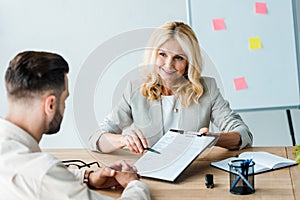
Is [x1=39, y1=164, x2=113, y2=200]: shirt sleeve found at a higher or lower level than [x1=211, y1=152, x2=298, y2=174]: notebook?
higher

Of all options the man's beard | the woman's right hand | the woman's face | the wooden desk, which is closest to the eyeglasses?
the wooden desk

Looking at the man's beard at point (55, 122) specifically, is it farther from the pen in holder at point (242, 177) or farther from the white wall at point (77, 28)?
the white wall at point (77, 28)

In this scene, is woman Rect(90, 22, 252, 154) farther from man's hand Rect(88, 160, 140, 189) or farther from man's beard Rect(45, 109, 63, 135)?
man's beard Rect(45, 109, 63, 135)

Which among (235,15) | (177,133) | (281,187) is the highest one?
(235,15)

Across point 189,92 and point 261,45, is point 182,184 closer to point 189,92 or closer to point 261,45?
point 189,92

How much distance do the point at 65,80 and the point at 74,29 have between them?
200 cm

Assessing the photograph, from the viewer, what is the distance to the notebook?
1804 millimetres

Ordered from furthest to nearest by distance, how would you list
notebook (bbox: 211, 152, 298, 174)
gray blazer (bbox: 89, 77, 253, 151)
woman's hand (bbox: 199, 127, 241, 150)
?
woman's hand (bbox: 199, 127, 241, 150) → gray blazer (bbox: 89, 77, 253, 151) → notebook (bbox: 211, 152, 298, 174)

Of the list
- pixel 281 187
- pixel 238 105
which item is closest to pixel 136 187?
pixel 281 187

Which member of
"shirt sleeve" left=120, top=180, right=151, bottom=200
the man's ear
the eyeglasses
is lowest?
"shirt sleeve" left=120, top=180, right=151, bottom=200

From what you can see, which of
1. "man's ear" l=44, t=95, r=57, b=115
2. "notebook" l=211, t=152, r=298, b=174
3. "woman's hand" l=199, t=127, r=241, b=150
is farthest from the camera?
"woman's hand" l=199, t=127, r=241, b=150

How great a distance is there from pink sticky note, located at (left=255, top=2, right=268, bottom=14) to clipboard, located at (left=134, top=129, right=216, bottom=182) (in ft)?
4.38

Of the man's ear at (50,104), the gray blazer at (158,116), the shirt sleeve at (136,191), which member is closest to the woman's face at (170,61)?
the gray blazer at (158,116)

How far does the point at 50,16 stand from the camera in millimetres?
3389
